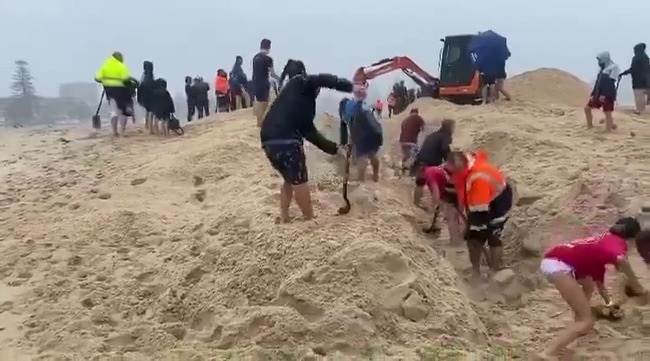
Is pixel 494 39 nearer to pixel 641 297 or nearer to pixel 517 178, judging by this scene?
pixel 517 178

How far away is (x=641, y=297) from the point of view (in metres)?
5.89

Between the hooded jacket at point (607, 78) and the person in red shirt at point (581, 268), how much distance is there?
587cm

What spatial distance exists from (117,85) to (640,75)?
29.5 ft

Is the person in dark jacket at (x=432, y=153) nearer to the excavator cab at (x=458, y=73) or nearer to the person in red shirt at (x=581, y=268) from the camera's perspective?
the person in red shirt at (x=581, y=268)

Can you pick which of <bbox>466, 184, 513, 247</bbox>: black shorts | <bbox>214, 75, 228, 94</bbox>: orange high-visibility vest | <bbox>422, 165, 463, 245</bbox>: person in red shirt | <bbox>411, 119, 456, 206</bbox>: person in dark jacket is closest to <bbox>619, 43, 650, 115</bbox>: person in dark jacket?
<bbox>411, 119, 456, 206</bbox>: person in dark jacket

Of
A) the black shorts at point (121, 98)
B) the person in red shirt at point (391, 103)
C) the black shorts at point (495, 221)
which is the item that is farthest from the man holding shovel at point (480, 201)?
the person in red shirt at point (391, 103)

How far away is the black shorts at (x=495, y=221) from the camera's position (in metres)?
6.75

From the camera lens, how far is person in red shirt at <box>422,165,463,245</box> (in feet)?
24.7

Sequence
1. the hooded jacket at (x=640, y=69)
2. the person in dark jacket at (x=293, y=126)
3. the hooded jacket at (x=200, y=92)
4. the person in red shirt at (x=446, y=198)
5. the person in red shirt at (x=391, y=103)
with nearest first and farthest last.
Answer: the person in dark jacket at (x=293, y=126)
the person in red shirt at (x=446, y=198)
the hooded jacket at (x=640, y=69)
the hooded jacket at (x=200, y=92)
the person in red shirt at (x=391, y=103)

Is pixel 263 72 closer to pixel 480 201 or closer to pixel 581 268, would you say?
pixel 480 201

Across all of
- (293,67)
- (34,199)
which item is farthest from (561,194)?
(34,199)

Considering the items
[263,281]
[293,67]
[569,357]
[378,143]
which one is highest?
[293,67]

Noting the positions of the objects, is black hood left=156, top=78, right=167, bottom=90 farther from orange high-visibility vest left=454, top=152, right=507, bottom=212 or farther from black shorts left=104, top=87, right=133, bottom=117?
orange high-visibility vest left=454, top=152, right=507, bottom=212

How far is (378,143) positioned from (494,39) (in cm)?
678
